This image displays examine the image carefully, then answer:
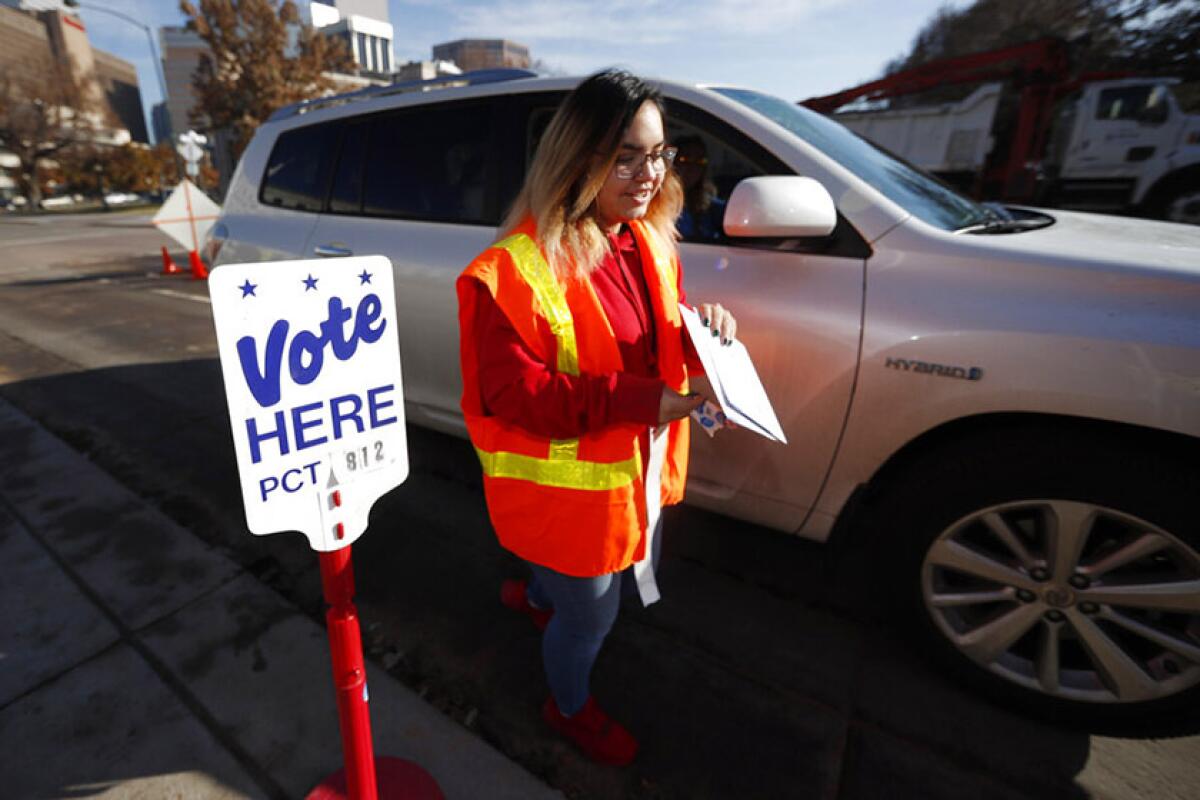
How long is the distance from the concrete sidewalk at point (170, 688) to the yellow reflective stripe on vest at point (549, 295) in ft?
3.72

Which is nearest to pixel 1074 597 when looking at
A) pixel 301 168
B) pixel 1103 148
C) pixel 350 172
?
pixel 350 172

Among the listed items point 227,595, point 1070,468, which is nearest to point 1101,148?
point 1070,468

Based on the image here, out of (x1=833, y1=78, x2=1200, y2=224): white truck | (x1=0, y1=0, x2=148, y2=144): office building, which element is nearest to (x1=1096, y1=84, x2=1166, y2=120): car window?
(x1=833, y1=78, x2=1200, y2=224): white truck

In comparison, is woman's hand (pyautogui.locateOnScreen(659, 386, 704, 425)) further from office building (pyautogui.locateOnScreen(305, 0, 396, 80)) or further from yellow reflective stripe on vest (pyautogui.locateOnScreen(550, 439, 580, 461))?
office building (pyautogui.locateOnScreen(305, 0, 396, 80))

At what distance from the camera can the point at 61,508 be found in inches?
110

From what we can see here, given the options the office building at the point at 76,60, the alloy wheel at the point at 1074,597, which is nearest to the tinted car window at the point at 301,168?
the alloy wheel at the point at 1074,597

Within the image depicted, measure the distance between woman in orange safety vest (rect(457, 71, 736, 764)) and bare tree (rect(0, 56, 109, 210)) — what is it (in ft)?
178

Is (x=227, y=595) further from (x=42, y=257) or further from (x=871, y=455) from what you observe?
(x=42, y=257)

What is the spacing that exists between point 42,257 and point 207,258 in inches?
555

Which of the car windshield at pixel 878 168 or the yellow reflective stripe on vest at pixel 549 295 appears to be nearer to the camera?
the yellow reflective stripe on vest at pixel 549 295

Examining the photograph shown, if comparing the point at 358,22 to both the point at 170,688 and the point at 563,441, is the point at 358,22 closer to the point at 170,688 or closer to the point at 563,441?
the point at 563,441

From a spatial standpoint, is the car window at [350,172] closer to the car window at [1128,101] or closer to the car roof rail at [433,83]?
the car roof rail at [433,83]

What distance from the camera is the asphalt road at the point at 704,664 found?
5.27ft

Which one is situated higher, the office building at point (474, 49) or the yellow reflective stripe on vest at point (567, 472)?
the office building at point (474, 49)
